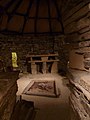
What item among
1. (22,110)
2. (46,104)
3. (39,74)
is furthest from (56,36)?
(22,110)

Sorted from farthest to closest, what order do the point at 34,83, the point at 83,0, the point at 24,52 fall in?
the point at 24,52, the point at 34,83, the point at 83,0

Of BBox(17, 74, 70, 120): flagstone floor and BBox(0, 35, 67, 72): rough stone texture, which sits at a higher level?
BBox(0, 35, 67, 72): rough stone texture

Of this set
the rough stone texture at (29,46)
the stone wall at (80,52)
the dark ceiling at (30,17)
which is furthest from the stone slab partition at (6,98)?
the rough stone texture at (29,46)

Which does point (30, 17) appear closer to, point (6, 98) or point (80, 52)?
point (80, 52)

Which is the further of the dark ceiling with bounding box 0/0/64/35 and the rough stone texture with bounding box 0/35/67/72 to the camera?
the rough stone texture with bounding box 0/35/67/72

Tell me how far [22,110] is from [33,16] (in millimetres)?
5467

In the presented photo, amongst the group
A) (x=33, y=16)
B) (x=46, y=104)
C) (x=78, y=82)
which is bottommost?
(x=46, y=104)

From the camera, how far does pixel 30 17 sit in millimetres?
8359

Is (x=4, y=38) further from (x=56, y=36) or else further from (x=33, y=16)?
(x=56, y=36)

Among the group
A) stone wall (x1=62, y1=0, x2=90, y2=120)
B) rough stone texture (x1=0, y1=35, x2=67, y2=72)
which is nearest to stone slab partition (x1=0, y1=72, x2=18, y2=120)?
stone wall (x1=62, y1=0, x2=90, y2=120)

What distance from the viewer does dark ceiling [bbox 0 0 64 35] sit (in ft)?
23.5

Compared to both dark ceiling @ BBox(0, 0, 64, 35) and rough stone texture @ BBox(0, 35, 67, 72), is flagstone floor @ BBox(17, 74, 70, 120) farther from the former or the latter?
dark ceiling @ BBox(0, 0, 64, 35)

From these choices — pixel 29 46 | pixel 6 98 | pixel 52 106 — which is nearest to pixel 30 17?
pixel 29 46

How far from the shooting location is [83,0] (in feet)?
9.32
